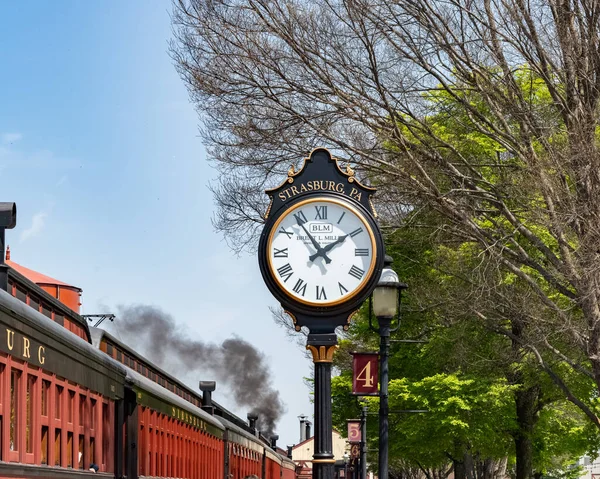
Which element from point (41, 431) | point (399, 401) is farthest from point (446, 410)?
point (41, 431)

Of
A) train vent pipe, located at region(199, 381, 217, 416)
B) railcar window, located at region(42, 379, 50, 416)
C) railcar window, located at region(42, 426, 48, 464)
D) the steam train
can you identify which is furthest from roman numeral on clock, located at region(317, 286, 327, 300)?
train vent pipe, located at region(199, 381, 217, 416)

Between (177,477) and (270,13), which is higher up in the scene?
(270,13)

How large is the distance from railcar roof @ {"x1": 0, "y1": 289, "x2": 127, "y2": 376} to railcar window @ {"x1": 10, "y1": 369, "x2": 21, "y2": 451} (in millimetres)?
473

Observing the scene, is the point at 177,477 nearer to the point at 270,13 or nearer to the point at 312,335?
the point at 270,13

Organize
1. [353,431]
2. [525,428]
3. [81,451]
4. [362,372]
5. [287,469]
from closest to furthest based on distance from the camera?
[81,451] → [362,372] → [353,431] → [525,428] → [287,469]

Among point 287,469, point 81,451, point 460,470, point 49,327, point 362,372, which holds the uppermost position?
point 49,327

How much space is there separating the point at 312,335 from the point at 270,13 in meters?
10.5

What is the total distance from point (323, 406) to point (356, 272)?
3.20 feet

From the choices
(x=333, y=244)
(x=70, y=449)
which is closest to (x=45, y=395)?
(x=70, y=449)

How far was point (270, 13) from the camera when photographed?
683 inches

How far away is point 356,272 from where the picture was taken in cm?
788

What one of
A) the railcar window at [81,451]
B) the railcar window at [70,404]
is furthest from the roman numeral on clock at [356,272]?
the railcar window at [81,451]

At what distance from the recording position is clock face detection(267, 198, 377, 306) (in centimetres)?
785

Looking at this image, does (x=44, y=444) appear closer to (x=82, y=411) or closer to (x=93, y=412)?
(x=82, y=411)
